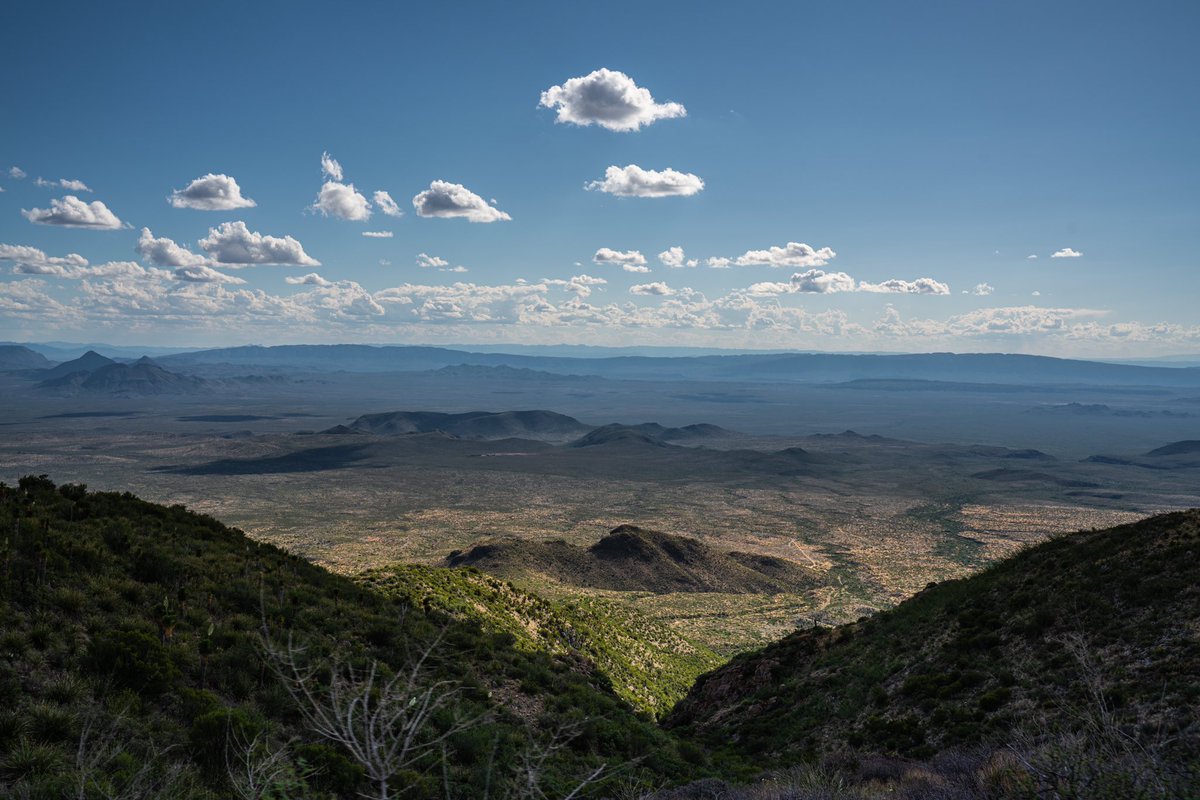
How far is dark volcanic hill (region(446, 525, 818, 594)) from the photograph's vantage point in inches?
2462

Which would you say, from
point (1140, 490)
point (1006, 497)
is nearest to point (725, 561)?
point (1006, 497)

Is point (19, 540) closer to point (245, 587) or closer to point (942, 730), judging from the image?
point (245, 587)

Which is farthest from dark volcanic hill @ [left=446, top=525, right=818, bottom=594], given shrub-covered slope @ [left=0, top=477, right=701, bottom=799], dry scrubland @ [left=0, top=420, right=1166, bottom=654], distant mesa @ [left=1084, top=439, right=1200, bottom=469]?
distant mesa @ [left=1084, top=439, right=1200, bottom=469]

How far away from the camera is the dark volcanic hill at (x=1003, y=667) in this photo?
13.3 m

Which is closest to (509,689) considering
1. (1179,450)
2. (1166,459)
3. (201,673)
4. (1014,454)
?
(201,673)

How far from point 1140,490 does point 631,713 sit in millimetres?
159949

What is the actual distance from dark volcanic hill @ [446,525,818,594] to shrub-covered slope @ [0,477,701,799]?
38921 mm

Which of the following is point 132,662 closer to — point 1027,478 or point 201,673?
point 201,673

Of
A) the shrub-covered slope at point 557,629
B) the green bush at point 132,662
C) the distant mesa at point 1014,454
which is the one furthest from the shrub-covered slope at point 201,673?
the distant mesa at point 1014,454

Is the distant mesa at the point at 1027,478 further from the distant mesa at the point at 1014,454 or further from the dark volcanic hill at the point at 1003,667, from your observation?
the dark volcanic hill at the point at 1003,667

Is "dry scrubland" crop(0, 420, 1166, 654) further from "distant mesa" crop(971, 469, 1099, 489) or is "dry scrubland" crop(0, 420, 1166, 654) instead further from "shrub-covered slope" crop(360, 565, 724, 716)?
"shrub-covered slope" crop(360, 565, 724, 716)

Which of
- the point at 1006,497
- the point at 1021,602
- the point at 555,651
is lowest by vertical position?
the point at 1006,497

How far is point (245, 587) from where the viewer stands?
1780 centimetres

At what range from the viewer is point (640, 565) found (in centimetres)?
6662
